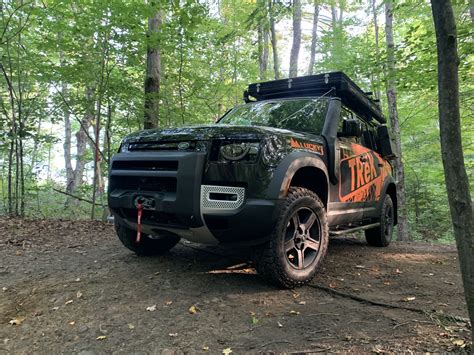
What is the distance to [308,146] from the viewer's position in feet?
12.2

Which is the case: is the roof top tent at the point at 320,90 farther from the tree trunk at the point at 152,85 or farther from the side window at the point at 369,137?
the tree trunk at the point at 152,85

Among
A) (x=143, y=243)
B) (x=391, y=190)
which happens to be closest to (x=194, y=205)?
(x=143, y=243)

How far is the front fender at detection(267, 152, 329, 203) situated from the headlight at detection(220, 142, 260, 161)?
0.27 meters

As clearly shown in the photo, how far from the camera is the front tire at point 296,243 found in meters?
3.14

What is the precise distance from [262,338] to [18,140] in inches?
288

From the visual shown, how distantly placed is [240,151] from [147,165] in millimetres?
1002

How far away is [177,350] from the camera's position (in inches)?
88.2

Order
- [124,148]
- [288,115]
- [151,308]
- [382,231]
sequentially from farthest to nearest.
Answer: [382,231]
[288,115]
[124,148]
[151,308]

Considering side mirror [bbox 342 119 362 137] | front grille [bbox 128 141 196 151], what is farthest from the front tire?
side mirror [bbox 342 119 362 137]

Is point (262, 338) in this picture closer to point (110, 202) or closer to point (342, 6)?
point (110, 202)

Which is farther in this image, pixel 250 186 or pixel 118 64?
pixel 118 64

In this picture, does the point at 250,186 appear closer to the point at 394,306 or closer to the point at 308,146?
the point at 308,146

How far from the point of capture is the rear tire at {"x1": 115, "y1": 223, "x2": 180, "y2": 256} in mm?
4173

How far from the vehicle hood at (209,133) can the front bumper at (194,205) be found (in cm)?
19
